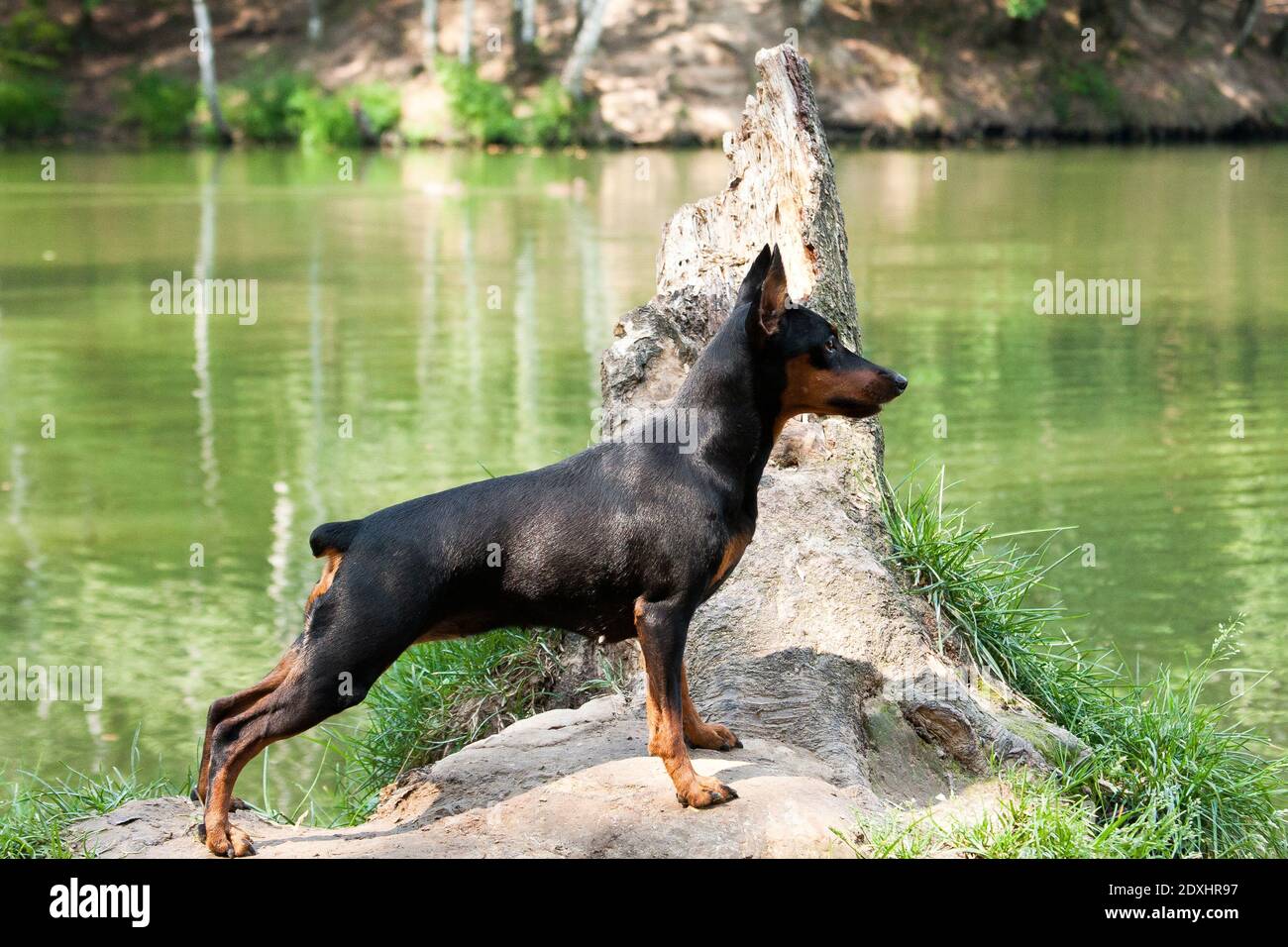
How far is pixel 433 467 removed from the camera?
1313cm

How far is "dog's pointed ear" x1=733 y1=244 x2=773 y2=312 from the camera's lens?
202 inches

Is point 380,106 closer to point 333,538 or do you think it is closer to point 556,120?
point 556,120

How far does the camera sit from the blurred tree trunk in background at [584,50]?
43562 millimetres

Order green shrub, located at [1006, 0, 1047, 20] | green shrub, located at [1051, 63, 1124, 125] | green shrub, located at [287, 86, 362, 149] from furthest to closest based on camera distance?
green shrub, located at [1051, 63, 1124, 125], green shrub, located at [1006, 0, 1047, 20], green shrub, located at [287, 86, 362, 149]

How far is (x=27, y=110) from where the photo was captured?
45.3 meters

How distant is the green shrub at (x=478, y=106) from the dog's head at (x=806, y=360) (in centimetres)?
3981

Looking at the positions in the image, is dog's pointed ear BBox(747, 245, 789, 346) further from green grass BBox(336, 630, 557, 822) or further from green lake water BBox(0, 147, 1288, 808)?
green lake water BBox(0, 147, 1288, 808)

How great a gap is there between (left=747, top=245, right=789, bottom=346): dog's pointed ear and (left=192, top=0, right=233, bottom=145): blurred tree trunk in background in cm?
4144

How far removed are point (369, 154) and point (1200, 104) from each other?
25.3 metres

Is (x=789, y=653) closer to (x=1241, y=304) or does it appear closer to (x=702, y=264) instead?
(x=702, y=264)

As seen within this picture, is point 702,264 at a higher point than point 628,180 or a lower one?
lower

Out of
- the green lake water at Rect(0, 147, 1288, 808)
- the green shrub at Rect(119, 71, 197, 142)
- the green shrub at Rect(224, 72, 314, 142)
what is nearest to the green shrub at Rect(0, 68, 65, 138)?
the green shrub at Rect(119, 71, 197, 142)
